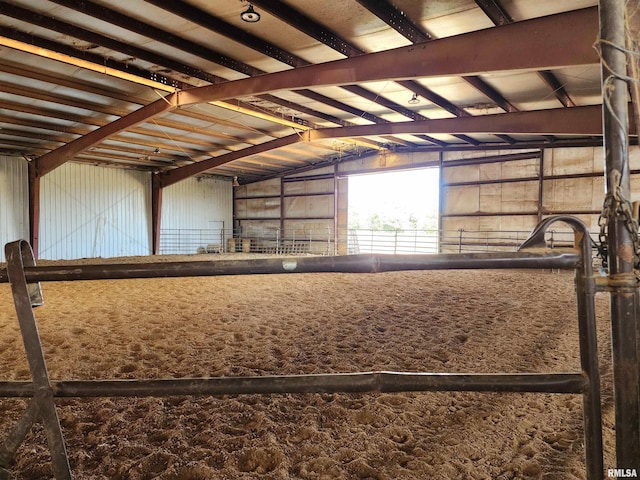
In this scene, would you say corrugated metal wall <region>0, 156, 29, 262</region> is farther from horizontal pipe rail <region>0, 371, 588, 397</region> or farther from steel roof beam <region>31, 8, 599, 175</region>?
horizontal pipe rail <region>0, 371, 588, 397</region>

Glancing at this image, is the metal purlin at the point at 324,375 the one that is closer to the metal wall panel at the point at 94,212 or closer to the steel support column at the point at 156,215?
the metal wall panel at the point at 94,212

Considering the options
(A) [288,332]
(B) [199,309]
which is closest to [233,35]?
(B) [199,309]

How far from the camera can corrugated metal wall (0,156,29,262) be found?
11234mm

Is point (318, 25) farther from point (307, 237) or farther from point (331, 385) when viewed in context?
point (307, 237)

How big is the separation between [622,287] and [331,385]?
0.79 m

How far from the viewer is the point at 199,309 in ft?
15.6

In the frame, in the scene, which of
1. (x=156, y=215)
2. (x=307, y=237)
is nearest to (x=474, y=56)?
(x=307, y=237)

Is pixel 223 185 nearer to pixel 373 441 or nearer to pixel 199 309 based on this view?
A: pixel 199 309

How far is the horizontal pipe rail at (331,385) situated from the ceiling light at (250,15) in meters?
4.37

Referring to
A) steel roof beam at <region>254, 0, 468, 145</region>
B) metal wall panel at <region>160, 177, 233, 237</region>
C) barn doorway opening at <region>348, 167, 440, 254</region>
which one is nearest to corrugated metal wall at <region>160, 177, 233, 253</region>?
metal wall panel at <region>160, 177, 233, 237</region>

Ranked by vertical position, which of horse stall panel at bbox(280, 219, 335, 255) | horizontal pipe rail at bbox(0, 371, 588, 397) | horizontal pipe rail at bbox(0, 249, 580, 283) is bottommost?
horizontal pipe rail at bbox(0, 371, 588, 397)

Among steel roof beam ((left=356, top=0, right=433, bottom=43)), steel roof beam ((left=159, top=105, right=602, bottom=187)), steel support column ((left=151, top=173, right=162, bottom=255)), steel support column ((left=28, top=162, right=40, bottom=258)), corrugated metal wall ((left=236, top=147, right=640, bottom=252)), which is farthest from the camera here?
steel support column ((left=151, top=173, right=162, bottom=255))

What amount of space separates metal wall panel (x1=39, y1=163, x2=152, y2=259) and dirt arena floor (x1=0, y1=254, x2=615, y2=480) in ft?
26.5

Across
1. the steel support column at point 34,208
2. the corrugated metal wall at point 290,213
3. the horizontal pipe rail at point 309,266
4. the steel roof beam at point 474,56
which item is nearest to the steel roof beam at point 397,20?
the steel roof beam at point 474,56
